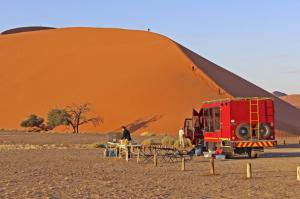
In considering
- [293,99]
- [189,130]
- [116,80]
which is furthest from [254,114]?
[293,99]

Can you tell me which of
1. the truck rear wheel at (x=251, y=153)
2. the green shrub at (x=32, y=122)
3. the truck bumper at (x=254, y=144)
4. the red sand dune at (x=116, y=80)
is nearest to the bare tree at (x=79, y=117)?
the red sand dune at (x=116, y=80)

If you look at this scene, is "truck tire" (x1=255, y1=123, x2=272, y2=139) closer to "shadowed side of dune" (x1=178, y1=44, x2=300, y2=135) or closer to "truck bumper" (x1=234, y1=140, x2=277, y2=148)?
"truck bumper" (x1=234, y1=140, x2=277, y2=148)

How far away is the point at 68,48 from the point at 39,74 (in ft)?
29.6

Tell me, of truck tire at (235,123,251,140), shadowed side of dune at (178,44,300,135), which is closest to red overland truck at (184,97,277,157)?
truck tire at (235,123,251,140)

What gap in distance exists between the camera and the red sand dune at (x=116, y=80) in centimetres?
5984

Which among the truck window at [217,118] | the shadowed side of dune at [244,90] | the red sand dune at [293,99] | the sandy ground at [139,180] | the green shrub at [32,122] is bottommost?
the sandy ground at [139,180]

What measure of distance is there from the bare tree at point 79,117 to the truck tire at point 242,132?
107ft

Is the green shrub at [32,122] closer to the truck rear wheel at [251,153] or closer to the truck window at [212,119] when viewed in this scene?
the truck window at [212,119]

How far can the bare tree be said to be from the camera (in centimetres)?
5616

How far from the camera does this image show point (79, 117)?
56.3 meters

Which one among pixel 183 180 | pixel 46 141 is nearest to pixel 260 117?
pixel 183 180

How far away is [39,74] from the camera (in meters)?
71.2

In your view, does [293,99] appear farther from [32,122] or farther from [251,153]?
[251,153]

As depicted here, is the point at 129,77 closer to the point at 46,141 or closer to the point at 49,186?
the point at 46,141
